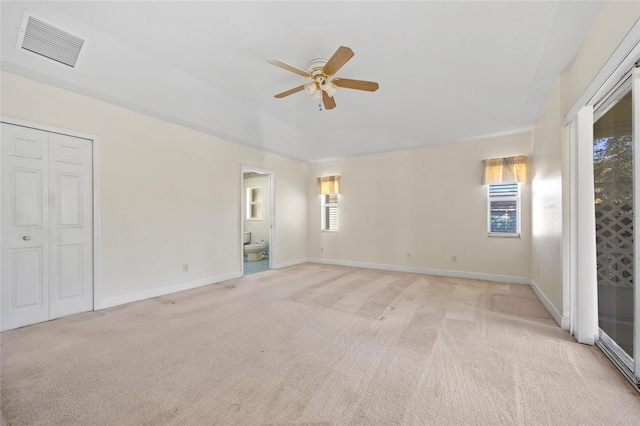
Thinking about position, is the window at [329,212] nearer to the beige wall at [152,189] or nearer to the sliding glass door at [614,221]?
the beige wall at [152,189]

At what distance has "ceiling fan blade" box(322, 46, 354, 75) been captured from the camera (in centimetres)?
212

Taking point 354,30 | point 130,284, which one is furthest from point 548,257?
point 130,284

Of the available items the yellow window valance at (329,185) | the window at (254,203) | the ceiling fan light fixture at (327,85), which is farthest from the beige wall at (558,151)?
the window at (254,203)

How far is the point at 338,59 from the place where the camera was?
2.29 metres

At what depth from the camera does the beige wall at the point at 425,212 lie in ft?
15.3

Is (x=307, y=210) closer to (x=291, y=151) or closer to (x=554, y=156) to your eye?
(x=291, y=151)

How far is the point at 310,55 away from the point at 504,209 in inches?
164

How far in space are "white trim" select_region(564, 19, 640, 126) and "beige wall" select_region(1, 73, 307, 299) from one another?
187 inches

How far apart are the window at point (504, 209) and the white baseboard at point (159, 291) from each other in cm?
485

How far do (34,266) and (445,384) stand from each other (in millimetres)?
4106

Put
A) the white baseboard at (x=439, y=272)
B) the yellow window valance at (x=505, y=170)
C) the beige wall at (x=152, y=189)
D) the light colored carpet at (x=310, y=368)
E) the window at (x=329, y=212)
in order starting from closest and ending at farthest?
the light colored carpet at (x=310, y=368) → the beige wall at (x=152, y=189) → the yellow window valance at (x=505, y=170) → the white baseboard at (x=439, y=272) → the window at (x=329, y=212)

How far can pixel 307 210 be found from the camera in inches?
269


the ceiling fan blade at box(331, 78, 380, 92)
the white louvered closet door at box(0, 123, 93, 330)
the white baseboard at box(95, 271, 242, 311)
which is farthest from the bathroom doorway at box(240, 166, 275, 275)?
the ceiling fan blade at box(331, 78, 380, 92)

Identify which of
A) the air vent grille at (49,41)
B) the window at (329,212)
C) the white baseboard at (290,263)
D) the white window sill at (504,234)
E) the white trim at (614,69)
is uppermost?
the air vent grille at (49,41)
